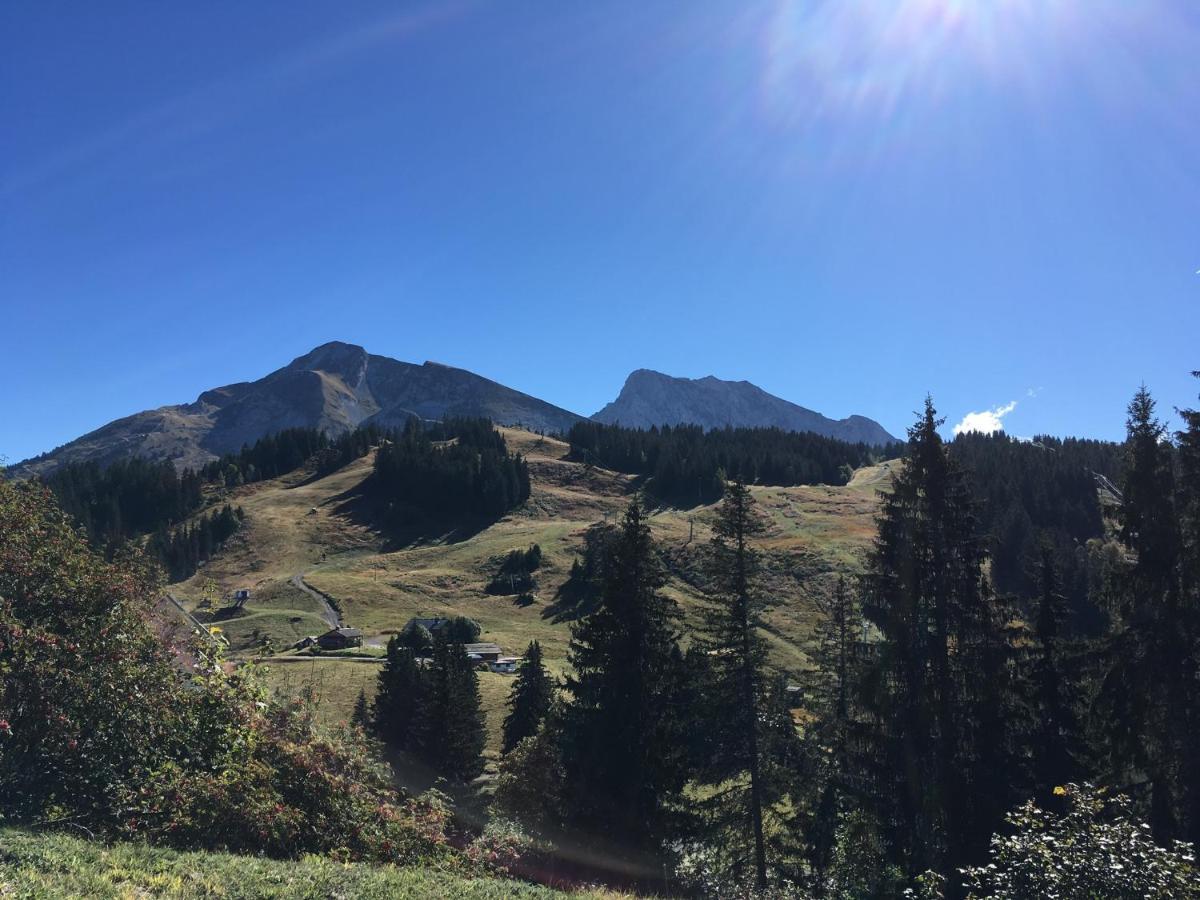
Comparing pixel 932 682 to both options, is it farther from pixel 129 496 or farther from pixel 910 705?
pixel 129 496

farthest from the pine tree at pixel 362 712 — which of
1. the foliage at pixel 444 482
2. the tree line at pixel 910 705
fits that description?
the foliage at pixel 444 482

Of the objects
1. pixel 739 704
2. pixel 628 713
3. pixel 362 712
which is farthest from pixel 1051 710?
pixel 362 712

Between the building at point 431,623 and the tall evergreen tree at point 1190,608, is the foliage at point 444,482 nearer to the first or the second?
the building at point 431,623

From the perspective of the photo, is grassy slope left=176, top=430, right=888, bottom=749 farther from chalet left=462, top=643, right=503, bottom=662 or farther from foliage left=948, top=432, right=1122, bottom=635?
foliage left=948, top=432, right=1122, bottom=635

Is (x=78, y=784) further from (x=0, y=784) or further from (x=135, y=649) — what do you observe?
(x=135, y=649)

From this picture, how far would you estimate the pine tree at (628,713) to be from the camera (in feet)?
68.5

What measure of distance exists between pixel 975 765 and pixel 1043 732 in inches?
122

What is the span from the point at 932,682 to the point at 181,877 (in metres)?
18.1

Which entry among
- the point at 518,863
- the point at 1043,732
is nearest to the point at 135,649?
the point at 518,863

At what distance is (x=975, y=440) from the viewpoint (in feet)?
623

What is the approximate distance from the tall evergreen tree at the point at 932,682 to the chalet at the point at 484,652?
59.4 metres

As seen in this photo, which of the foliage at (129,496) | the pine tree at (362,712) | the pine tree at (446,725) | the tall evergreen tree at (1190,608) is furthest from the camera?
the foliage at (129,496)

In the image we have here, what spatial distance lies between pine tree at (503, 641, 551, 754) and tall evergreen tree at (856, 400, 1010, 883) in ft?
92.0

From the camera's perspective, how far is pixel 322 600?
100688 mm
